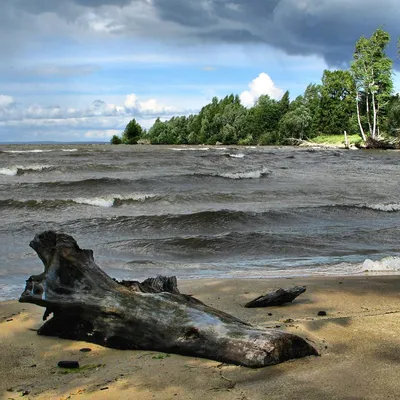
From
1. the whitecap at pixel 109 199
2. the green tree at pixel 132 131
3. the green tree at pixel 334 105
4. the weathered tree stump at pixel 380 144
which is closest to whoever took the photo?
the whitecap at pixel 109 199

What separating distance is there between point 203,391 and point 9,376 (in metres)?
1.56

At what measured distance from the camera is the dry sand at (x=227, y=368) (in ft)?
11.4

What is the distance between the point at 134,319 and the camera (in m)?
4.41

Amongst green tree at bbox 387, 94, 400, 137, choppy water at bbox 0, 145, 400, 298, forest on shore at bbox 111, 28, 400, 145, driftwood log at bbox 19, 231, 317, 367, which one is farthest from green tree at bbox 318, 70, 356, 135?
driftwood log at bbox 19, 231, 317, 367

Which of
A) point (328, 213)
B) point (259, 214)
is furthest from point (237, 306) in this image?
point (328, 213)

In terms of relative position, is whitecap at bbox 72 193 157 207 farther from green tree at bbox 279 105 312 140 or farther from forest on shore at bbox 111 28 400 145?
green tree at bbox 279 105 312 140

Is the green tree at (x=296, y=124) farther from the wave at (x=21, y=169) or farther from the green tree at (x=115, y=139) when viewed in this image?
the wave at (x=21, y=169)

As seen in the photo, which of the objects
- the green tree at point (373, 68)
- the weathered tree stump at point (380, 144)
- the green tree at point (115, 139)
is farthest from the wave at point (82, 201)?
the green tree at point (115, 139)

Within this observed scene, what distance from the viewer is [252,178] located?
26922 millimetres

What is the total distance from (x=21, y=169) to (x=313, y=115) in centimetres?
6556

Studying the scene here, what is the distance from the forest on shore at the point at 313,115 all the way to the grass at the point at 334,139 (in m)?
1.51

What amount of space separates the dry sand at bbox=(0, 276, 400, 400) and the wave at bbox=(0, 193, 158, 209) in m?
12.2

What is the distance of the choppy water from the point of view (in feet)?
32.0

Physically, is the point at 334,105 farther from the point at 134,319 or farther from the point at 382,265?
the point at 134,319
